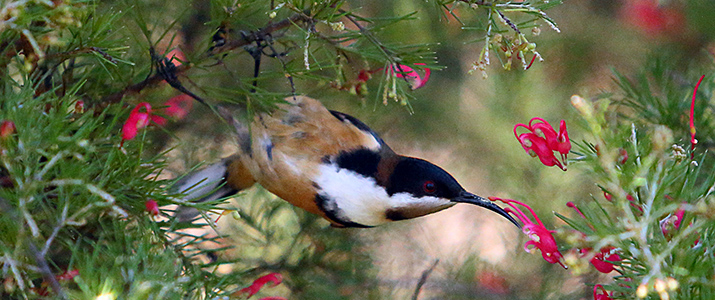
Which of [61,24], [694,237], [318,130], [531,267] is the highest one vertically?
[61,24]

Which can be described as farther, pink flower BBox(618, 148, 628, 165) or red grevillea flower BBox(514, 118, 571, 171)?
red grevillea flower BBox(514, 118, 571, 171)

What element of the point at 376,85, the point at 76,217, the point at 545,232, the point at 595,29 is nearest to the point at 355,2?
the point at 376,85

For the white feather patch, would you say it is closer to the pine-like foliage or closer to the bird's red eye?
the bird's red eye

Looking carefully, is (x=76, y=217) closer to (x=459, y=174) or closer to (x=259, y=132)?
(x=259, y=132)

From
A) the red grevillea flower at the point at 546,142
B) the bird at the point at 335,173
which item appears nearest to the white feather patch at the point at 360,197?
the bird at the point at 335,173

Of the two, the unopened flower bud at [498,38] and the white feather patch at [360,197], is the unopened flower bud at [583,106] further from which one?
the white feather patch at [360,197]

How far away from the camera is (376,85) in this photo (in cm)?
140

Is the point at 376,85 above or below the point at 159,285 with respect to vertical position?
below

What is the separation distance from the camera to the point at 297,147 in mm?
1323

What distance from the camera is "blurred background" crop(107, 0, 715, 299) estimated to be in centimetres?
137

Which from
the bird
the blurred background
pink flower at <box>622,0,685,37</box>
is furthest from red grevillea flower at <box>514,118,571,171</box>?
pink flower at <box>622,0,685,37</box>

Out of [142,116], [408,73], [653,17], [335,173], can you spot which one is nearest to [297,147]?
[335,173]

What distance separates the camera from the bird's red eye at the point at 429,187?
1306 mm

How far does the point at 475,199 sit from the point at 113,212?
753mm
